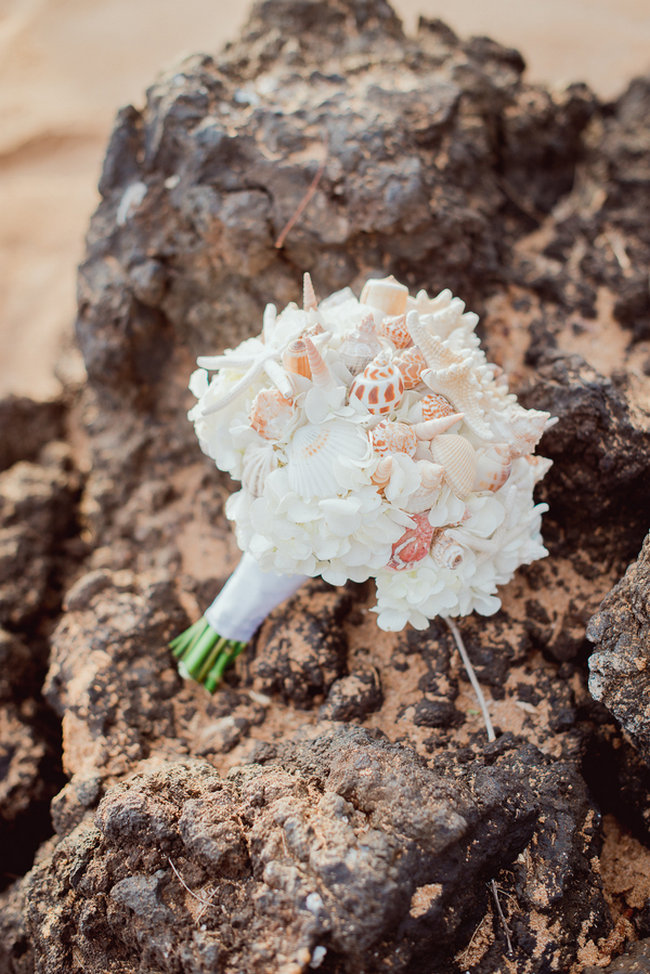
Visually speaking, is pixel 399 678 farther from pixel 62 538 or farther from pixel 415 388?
pixel 62 538

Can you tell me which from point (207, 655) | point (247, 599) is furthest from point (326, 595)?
point (207, 655)

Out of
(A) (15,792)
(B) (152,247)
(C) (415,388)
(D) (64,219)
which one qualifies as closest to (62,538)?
(A) (15,792)

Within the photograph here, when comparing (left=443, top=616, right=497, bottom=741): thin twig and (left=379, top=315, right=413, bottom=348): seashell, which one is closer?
(left=379, top=315, right=413, bottom=348): seashell

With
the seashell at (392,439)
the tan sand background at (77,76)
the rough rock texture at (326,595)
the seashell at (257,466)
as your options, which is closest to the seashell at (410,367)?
the seashell at (392,439)

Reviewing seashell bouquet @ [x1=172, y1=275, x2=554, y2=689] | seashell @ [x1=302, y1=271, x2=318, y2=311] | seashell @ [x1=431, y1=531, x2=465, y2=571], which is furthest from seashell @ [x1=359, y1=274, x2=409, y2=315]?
seashell @ [x1=431, y1=531, x2=465, y2=571]

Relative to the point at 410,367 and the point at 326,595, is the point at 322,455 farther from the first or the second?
the point at 326,595

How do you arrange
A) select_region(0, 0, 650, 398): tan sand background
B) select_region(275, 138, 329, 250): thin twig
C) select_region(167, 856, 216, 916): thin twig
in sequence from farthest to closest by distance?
select_region(0, 0, 650, 398): tan sand background
select_region(275, 138, 329, 250): thin twig
select_region(167, 856, 216, 916): thin twig

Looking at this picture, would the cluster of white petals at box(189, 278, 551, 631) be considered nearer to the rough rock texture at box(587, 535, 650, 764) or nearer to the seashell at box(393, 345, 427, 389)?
the seashell at box(393, 345, 427, 389)
